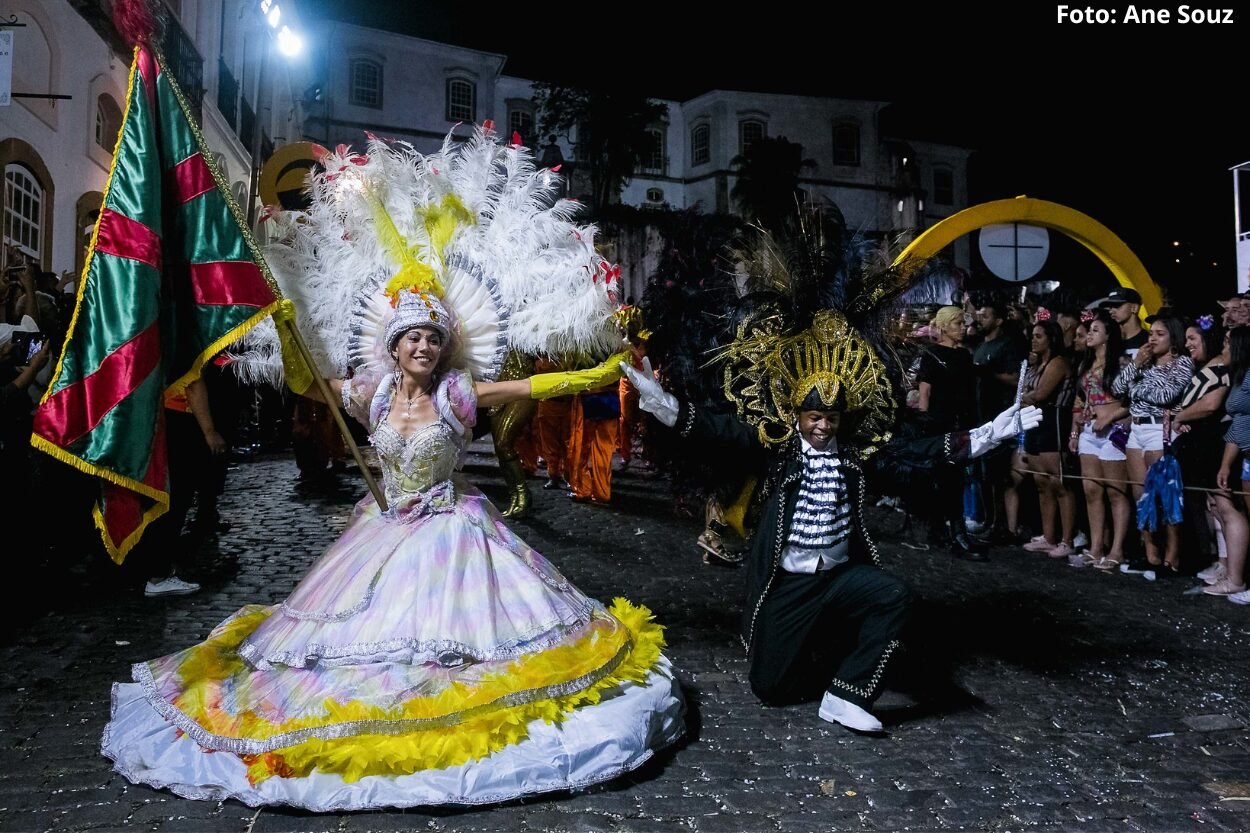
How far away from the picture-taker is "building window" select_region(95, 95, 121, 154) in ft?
40.7

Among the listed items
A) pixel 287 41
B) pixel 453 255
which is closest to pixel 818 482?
pixel 453 255

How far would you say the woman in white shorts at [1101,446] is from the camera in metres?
7.30

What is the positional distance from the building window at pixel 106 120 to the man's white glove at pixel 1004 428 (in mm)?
12539

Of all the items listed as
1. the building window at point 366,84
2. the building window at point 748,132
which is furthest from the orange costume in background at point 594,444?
the building window at point 748,132

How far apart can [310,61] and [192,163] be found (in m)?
33.1

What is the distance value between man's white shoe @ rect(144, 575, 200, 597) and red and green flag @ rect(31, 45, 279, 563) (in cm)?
275

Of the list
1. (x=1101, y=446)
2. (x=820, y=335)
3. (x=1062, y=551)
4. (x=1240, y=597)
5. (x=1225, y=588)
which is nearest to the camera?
(x=820, y=335)

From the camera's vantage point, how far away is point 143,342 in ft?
11.7

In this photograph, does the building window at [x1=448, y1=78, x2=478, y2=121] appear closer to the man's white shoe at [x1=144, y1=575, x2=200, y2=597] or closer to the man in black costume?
the man's white shoe at [x1=144, y1=575, x2=200, y2=597]

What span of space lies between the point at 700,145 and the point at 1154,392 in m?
38.6

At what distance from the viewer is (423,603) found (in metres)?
3.52

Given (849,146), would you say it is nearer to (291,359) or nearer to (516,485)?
(516,485)

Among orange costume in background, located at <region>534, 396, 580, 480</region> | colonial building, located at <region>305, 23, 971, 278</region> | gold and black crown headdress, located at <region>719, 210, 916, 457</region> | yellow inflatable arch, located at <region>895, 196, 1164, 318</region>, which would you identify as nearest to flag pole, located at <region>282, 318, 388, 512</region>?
gold and black crown headdress, located at <region>719, 210, 916, 457</region>

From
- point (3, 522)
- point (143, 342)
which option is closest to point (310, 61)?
point (3, 522)
